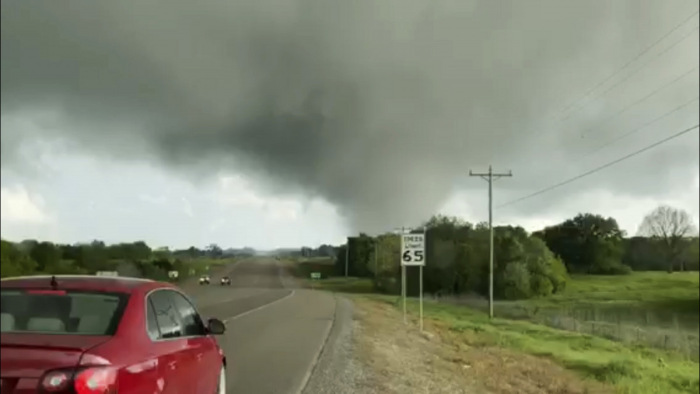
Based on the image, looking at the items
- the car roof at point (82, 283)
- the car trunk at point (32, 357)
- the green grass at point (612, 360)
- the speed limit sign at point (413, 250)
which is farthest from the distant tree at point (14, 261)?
the green grass at point (612, 360)

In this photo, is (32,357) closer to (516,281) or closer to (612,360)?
(612,360)

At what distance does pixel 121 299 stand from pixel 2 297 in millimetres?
877

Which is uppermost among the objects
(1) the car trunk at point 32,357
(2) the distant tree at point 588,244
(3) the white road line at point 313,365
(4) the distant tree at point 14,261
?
(2) the distant tree at point 588,244

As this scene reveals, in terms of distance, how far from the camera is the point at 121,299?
6.38 m

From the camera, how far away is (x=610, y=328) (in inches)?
2133

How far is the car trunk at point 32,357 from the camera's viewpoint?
5.10m

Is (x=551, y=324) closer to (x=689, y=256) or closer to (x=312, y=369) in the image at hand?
(x=689, y=256)

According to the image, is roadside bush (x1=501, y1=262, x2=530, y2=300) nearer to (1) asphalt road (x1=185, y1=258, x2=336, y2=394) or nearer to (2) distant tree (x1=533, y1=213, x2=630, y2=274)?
(2) distant tree (x1=533, y1=213, x2=630, y2=274)

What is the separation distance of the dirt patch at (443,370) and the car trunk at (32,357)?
8822 mm

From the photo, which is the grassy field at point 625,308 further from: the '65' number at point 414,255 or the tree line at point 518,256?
the '65' number at point 414,255

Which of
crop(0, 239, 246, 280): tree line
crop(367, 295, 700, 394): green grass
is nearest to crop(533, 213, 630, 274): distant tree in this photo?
crop(367, 295, 700, 394): green grass

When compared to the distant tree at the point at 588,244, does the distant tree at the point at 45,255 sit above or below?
below

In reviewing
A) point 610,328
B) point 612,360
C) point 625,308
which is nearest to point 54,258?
point 612,360

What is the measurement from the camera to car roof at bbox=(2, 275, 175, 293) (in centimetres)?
620
